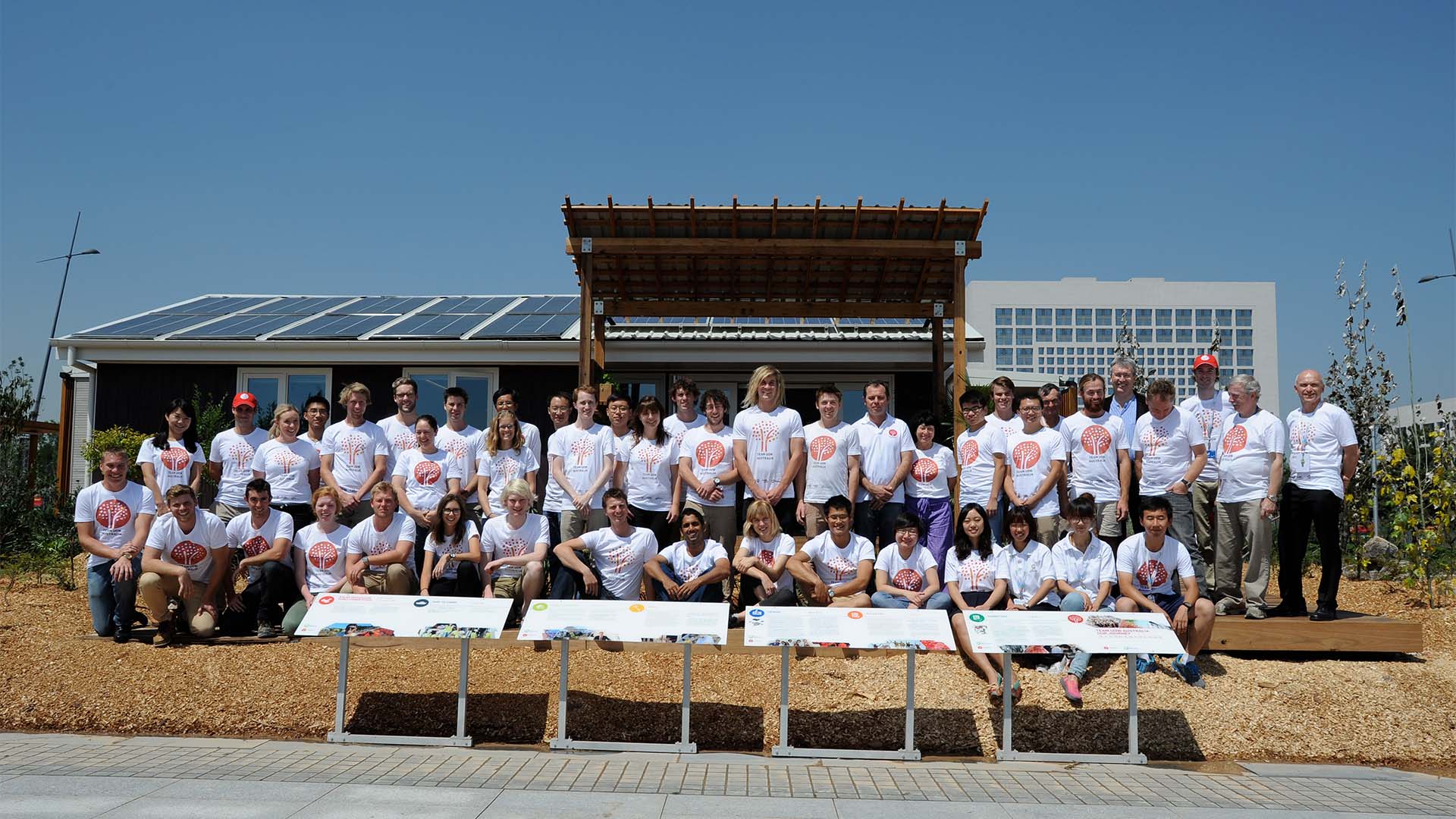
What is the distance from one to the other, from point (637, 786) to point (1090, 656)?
3.53 m

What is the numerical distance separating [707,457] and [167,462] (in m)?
4.52

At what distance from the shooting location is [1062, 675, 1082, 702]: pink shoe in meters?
6.55

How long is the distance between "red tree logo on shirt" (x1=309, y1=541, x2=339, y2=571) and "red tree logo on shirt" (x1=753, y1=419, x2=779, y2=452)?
3337 millimetres

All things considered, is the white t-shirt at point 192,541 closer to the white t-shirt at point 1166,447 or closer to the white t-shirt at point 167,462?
the white t-shirt at point 167,462

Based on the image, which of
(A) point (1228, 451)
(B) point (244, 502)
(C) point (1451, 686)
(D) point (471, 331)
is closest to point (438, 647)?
(B) point (244, 502)

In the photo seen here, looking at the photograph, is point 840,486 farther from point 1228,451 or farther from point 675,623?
point 1228,451

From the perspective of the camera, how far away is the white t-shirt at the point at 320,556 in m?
7.39

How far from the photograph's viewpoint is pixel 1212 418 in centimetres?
800

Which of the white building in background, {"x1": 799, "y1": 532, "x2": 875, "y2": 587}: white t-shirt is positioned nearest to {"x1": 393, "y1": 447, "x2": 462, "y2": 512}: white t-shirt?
{"x1": 799, "y1": 532, "x2": 875, "y2": 587}: white t-shirt

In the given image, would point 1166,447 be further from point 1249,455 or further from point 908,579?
point 908,579

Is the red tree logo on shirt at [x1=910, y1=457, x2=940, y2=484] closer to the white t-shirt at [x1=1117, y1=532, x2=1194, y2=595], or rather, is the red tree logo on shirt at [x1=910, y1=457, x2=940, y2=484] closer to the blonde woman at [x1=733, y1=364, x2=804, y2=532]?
the blonde woman at [x1=733, y1=364, x2=804, y2=532]

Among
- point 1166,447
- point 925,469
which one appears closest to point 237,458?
point 925,469

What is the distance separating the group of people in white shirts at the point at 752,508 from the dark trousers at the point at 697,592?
20 millimetres

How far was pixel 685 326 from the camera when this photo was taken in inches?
613
